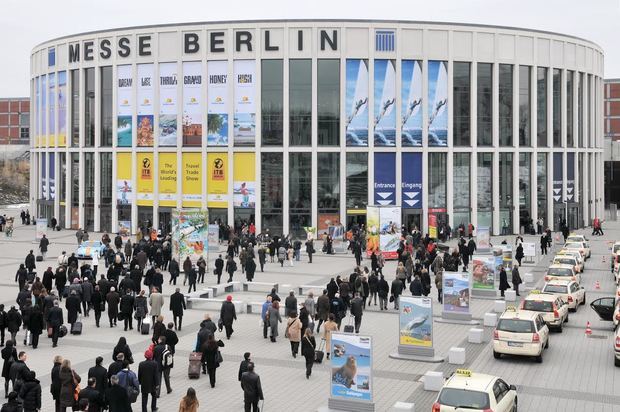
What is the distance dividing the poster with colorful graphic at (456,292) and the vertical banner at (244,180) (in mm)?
33526

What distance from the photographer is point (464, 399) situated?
49.6ft

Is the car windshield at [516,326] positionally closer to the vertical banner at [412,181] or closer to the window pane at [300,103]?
the vertical banner at [412,181]

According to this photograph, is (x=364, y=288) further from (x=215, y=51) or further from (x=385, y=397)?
(x=215, y=51)

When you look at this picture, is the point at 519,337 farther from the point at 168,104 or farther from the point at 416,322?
the point at 168,104

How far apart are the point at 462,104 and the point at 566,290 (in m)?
34.7

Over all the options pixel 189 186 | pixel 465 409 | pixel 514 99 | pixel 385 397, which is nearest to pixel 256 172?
pixel 189 186

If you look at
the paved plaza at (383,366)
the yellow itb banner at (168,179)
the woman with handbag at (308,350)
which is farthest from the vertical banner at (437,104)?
the woman with handbag at (308,350)

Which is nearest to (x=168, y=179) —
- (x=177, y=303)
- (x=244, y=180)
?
(x=244, y=180)

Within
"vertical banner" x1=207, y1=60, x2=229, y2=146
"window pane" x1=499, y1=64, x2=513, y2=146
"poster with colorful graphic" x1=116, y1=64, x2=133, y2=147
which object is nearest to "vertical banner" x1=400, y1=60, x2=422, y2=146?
"window pane" x1=499, y1=64, x2=513, y2=146

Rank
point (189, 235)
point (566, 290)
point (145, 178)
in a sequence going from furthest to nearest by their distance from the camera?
point (145, 178), point (189, 235), point (566, 290)

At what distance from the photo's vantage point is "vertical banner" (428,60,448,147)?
61375 millimetres

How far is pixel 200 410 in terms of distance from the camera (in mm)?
17375

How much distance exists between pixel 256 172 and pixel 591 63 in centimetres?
3383

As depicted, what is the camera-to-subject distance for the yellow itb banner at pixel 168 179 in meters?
62.3
